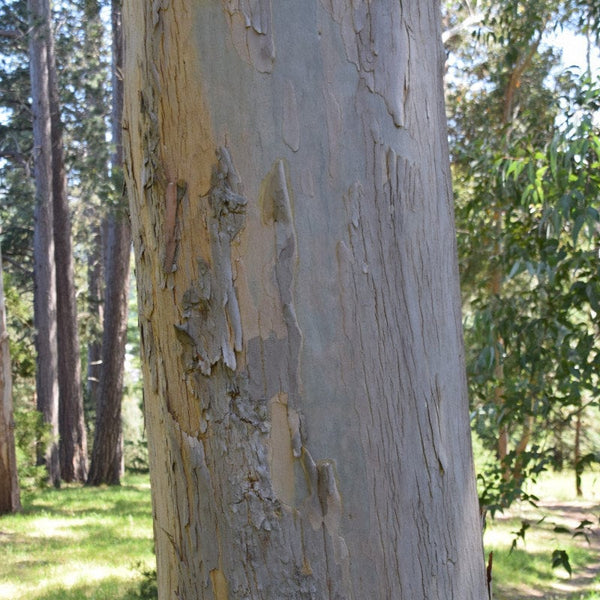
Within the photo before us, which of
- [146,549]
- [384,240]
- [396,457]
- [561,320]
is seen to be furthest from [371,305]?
[146,549]

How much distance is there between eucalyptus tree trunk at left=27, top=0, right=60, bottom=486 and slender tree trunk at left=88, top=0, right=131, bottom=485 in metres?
0.82

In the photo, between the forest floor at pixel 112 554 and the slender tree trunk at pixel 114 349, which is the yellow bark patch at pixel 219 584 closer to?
the forest floor at pixel 112 554

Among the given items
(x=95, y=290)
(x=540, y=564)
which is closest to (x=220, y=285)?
(x=540, y=564)

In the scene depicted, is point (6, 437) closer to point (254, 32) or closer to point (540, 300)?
point (540, 300)

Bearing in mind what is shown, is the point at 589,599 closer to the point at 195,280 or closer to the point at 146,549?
the point at 146,549

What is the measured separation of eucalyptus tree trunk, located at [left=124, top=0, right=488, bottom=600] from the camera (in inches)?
38.6

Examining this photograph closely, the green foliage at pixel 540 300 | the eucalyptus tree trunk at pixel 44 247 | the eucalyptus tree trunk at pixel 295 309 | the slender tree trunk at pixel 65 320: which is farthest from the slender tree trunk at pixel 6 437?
the eucalyptus tree trunk at pixel 295 309

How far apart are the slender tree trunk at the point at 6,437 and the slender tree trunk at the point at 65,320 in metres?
5.38

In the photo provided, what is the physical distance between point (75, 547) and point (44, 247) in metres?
7.10

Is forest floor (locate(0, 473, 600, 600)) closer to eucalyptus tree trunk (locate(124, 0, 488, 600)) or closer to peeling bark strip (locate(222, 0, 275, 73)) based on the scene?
eucalyptus tree trunk (locate(124, 0, 488, 600))

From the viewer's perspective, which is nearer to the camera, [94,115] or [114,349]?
[114,349]

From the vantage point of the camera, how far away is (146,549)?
277 inches

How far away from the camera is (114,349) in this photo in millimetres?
12914

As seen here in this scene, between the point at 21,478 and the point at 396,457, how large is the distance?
9950 millimetres
